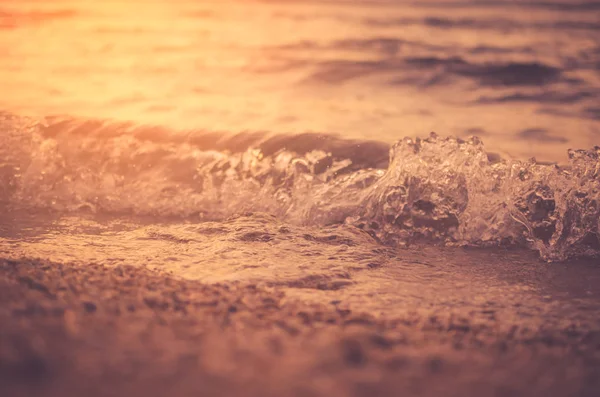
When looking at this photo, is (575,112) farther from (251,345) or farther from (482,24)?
(251,345)

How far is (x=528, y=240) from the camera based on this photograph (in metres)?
2.98

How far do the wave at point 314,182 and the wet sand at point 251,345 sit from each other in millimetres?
893

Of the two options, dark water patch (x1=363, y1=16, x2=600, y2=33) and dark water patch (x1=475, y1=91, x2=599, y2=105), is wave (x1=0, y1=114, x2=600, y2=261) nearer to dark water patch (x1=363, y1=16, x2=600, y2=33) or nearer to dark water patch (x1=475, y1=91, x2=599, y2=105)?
dark water patch (x1=475, y1=91, x2=599, y2=105)

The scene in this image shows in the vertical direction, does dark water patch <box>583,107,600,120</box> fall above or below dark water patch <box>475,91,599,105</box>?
below

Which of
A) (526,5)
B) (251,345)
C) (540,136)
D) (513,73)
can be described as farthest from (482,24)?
(251,345)

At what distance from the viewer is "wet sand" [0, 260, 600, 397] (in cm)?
150

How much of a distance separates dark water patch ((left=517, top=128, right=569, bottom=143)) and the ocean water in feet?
0.10

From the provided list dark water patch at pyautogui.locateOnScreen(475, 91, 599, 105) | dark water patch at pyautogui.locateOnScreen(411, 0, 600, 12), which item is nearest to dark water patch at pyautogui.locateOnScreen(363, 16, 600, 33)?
dark water patch at pyautogui.locateOnScreen(411, 0, 600, 12)

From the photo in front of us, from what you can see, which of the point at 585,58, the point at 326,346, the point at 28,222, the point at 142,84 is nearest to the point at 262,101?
the point at 142,84

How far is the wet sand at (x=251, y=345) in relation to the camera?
1504 millimetres

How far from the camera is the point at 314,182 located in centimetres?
383

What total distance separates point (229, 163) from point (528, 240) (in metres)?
2.00

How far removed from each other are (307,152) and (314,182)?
2.48 ft

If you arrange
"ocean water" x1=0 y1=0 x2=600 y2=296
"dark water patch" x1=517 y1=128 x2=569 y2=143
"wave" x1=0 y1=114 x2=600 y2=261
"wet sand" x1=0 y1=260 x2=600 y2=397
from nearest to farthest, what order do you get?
"wet sand" x1=0 y1=260 x2=600 y2=397
"ocean water" x1=0 y1=0 x2=600 y2=296
"wave" x1=0 y1=114 x2=600 y2=261
"dark water patch" x1=517 y1=128 x2=569 y2=143
